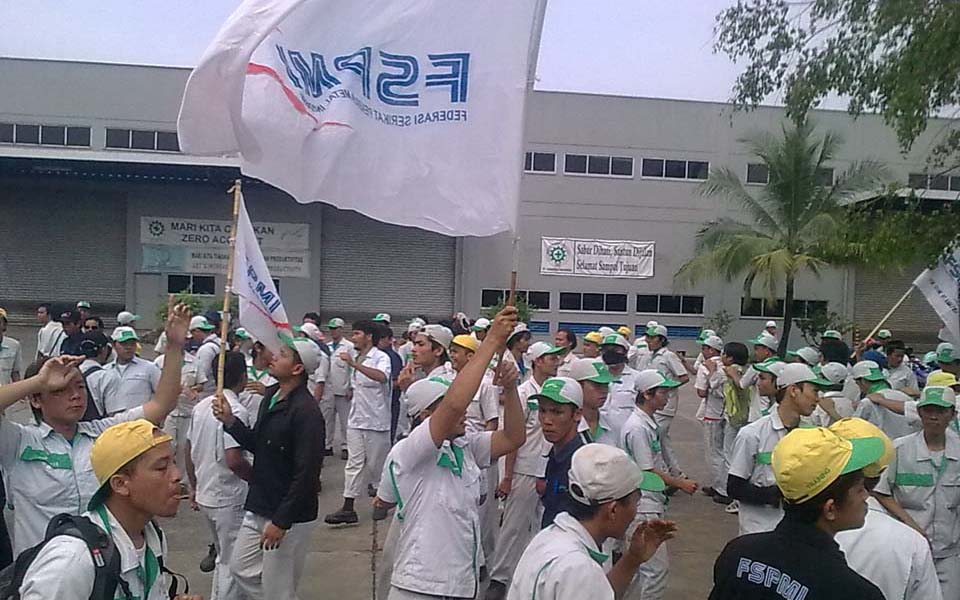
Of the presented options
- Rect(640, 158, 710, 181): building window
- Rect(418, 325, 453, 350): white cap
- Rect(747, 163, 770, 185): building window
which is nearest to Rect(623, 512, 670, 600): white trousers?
Rect(418, 325, 453, 350): white cap

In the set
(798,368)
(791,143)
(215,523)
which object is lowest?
(215,523)

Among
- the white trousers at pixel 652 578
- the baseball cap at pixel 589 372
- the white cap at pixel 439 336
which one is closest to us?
the white trousers at pixel 652 578

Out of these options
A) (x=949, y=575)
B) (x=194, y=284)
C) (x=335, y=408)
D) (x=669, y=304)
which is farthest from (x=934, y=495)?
(x=194, y=284)

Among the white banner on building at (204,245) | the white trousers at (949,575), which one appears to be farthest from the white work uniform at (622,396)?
the white banner on building at (204,245)

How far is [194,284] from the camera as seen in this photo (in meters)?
27.9

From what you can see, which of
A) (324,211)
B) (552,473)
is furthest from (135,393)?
(324,211)

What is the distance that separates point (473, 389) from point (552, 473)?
118 cm

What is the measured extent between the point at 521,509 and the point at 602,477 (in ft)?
12.1

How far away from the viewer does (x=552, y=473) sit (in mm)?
4336

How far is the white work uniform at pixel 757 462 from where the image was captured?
4762 mm

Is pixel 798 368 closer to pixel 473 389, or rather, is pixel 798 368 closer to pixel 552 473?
pixel 552 473

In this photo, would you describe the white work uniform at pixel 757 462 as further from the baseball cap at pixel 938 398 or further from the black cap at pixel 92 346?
the black cap at pixel 92 346

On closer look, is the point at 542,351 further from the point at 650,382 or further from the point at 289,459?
the point at 289,459

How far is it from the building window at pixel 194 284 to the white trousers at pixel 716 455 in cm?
2167
